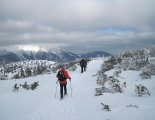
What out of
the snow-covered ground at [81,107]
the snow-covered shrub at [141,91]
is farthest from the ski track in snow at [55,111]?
the snow-covered shrub at [141,91]

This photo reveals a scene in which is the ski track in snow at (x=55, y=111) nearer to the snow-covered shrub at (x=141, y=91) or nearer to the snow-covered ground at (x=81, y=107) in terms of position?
the snow-covered ground at (x=81, y=107)

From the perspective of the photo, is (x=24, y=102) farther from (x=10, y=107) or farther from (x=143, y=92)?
(x=143, y=92)

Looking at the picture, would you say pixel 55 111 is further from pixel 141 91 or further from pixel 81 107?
pixel 141 91

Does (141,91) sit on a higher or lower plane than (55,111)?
higher

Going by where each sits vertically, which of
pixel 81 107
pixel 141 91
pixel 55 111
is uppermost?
pixel 141 91

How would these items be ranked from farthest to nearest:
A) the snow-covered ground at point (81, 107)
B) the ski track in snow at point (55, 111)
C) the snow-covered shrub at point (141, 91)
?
the snow-covered shrub at point (141, 91)
the ski track in snow at point (55, 111)
the snow-covered ground at point (81, 107)

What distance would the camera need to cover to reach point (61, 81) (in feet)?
53.1

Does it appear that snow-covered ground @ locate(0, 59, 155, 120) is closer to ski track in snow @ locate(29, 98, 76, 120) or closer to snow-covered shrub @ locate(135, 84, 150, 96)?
ski track in snow @ locate(29, 98, 76, 120)

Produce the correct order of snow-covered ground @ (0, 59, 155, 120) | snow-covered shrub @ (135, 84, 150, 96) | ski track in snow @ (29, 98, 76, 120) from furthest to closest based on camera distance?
1. snow-covered shrub @ (135, 84, 150, 96)
2. ski track in snow @ (29, 98, 76, 120)
3. snow-covered ground @ (0, 59, 155, 120)

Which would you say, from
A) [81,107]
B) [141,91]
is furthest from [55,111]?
[141,91]

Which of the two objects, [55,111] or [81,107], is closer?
[55,111]

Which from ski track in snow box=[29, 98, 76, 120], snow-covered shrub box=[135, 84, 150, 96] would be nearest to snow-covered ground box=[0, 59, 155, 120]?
ski track in snow box=[29, 98, 76, 120]

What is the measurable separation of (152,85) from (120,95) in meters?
2.22

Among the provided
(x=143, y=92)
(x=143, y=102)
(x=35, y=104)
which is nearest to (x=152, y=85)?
(x=143, y=92)
